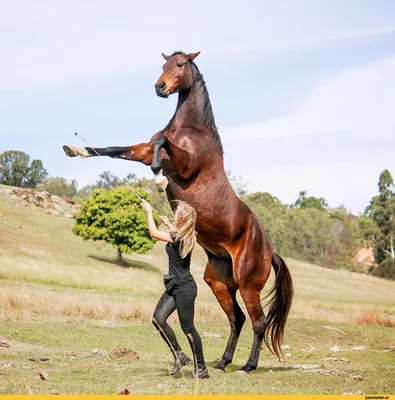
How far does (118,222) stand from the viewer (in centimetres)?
5309

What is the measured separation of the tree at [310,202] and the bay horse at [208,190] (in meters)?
115

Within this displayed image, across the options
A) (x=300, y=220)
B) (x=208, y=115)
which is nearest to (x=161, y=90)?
(x=208, y=115)

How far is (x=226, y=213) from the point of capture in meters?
9.84

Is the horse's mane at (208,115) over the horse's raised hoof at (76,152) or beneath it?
over

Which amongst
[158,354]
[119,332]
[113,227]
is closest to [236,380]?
[158,354]

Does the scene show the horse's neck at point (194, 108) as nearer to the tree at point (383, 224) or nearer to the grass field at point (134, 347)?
the grass field at point (134, 347)

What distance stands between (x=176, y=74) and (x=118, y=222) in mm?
43843

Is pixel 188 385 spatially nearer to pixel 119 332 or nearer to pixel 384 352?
pixel 384 352

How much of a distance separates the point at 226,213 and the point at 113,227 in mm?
43896

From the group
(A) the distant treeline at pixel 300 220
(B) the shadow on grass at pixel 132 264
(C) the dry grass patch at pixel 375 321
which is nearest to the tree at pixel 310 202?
(A) the distant treeline at pixel 300 220

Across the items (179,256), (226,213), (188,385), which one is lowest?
(188,385)

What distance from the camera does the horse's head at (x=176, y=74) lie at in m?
9.60

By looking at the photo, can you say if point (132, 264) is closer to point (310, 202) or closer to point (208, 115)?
point (208, 115)

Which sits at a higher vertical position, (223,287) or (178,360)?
(223,287)
